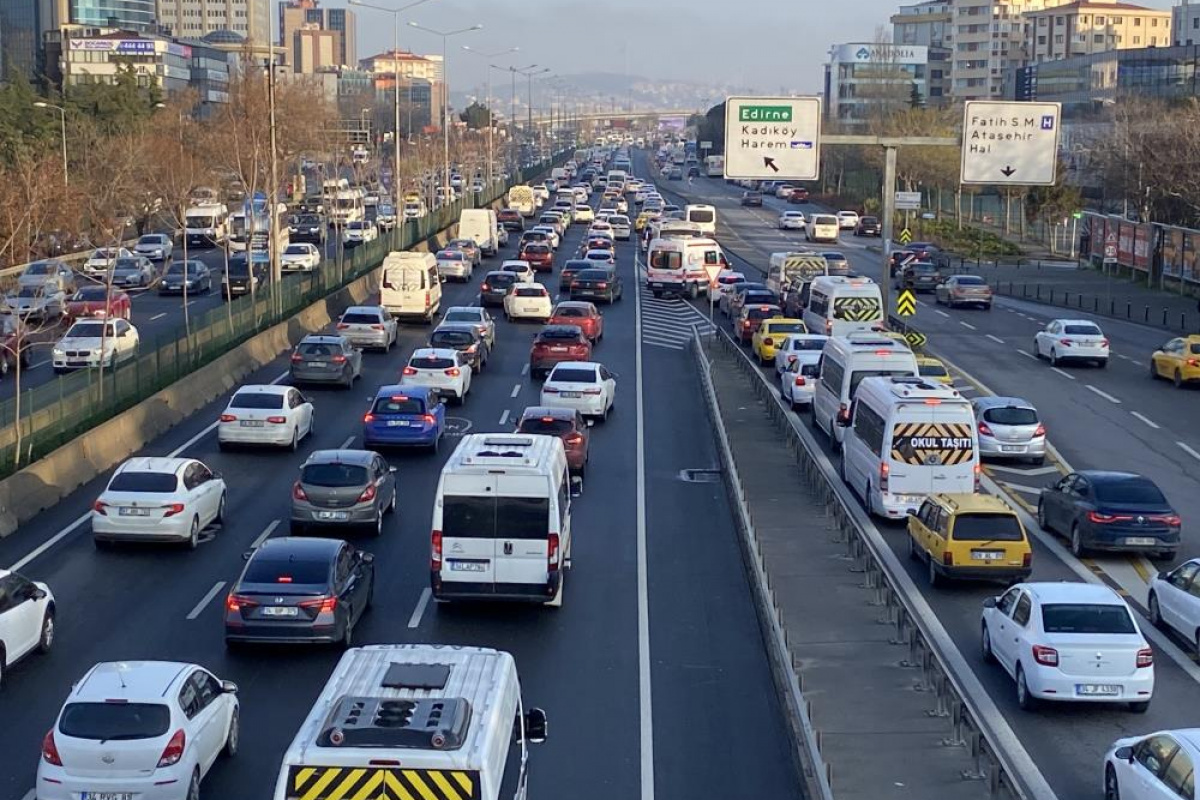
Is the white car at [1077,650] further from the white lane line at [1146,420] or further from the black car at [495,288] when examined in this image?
the black car at [495,288]

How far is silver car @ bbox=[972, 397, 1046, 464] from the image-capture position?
34.1m

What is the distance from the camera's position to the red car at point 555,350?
43062 mm

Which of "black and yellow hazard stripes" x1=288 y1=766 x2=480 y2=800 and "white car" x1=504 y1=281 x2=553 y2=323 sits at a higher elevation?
"black and yellow hazard stripes" x1=288 y1=766 x2=480 y2=800

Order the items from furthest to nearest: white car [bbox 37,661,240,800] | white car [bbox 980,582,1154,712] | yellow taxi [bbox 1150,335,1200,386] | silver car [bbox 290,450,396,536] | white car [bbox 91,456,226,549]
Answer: yellow taxi [bbox 1150,335,1200,386]
silver car [bbox 290,450,396,536]
white car [bbox 91,456,226,549]
white car [bbox 980,582,1154,712]
white car [bbox 37,661,240,800]

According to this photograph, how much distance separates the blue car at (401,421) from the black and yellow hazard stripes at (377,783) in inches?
865

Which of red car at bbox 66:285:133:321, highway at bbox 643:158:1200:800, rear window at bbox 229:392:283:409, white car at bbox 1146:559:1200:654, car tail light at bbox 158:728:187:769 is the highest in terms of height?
red car at bbox 66:285:133:321

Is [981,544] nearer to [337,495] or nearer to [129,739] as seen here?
[337,495]

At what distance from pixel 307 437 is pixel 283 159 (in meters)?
47.8

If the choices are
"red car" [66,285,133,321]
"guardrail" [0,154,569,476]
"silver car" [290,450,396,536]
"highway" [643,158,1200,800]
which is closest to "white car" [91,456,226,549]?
"silver car" [290,450,396,536]

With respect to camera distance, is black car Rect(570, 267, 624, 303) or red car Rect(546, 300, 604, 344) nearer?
red car Rect(546, 300, 604, 344)

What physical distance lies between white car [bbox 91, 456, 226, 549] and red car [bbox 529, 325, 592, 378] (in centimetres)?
1794

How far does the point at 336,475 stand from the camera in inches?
1027

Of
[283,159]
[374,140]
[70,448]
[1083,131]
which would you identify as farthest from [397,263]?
[374,140]

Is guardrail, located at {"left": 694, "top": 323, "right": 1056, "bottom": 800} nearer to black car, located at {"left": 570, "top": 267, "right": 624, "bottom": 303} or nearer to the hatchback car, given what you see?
the hatchback car
